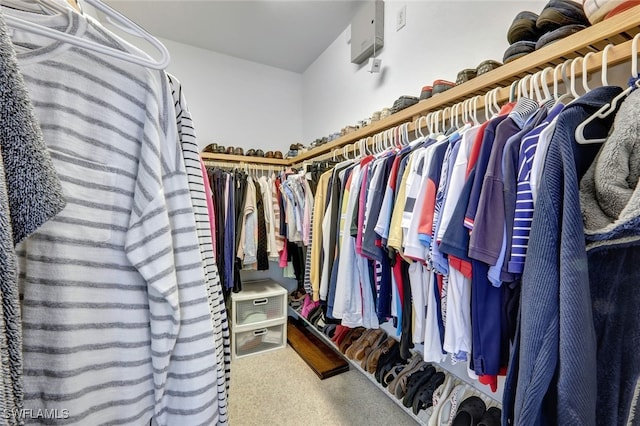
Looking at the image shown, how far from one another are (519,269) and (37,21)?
1.04m

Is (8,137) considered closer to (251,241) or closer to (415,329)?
(415,329)

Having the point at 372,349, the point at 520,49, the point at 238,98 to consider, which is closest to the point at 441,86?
the point at 520,49

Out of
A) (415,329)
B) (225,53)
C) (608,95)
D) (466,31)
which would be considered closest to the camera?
(608,95)

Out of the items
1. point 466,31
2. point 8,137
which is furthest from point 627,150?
point 466,31

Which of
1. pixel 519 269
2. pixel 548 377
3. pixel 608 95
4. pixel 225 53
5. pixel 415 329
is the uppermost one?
pixel 225 53

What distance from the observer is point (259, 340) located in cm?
216

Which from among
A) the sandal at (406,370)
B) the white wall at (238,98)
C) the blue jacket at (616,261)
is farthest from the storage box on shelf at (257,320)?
the blue jacket at (616,261)

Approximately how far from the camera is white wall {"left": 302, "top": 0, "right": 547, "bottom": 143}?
4.01 ft

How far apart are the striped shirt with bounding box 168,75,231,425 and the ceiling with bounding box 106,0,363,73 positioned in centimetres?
189

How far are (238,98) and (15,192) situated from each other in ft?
8.92

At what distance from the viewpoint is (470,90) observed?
1012mm

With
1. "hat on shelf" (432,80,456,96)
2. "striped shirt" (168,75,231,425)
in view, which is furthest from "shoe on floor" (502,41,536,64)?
"striped shirt" (168,75,231,425)

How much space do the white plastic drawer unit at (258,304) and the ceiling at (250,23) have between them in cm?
222

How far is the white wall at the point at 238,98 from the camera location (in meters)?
2.47
